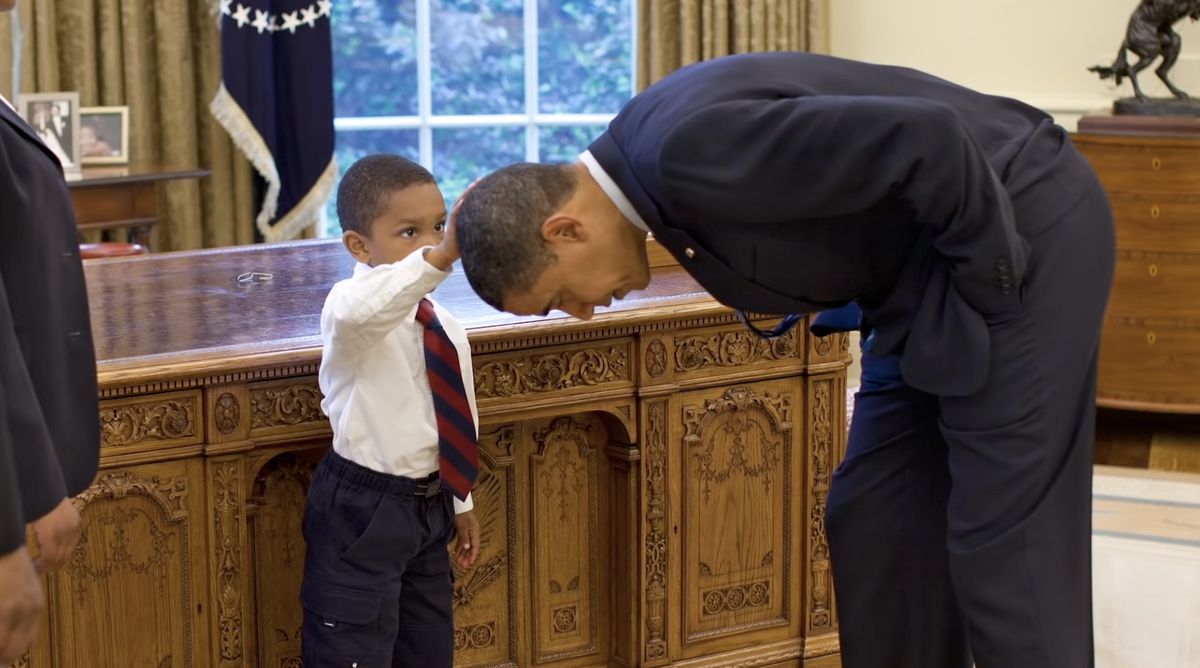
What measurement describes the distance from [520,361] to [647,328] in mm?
293

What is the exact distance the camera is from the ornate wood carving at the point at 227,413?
102 inches

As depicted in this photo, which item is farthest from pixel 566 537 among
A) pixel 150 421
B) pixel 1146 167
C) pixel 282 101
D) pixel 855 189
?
pixel 282 101

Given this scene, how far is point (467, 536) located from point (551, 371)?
16.4 inches

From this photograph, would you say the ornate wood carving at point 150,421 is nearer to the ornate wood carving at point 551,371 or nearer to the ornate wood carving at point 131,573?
the ornate wood carving at point 131,573

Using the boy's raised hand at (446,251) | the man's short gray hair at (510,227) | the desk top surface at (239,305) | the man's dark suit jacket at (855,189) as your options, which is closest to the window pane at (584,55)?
the desk top surface at (239,305)

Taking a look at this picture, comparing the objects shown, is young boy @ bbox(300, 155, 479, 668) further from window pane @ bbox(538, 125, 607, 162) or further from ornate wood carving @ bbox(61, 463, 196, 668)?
window pane @ bbox(538, 125, 607, 162)

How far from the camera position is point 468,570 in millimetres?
3008

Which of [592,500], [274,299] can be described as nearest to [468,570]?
[592,500]

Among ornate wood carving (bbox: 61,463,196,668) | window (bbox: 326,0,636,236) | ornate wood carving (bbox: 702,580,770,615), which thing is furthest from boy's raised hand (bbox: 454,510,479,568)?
window (bbox: 326,0,636,236)

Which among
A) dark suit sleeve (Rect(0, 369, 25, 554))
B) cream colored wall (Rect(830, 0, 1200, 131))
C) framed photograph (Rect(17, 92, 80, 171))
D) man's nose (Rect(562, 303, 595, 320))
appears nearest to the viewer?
dark suit sleeve (Rect(0, 369, 25, 554))

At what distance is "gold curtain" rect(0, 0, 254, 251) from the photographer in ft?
17.3

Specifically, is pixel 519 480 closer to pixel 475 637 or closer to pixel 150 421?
pixel 475 637

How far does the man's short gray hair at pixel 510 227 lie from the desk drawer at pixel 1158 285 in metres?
3.80

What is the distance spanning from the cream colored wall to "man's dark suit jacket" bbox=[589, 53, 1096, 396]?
4.15m
